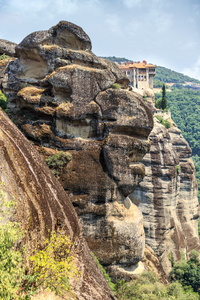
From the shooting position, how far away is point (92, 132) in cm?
1867

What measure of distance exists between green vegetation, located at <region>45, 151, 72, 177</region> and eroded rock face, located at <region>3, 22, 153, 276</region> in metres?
0.34

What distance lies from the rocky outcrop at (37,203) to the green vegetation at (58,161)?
4.35 meters

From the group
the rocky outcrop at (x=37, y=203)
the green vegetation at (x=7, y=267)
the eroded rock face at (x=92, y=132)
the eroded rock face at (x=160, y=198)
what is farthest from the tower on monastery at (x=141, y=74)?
the green vegetation at (x=7, y=267)

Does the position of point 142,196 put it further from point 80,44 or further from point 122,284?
point 80,44

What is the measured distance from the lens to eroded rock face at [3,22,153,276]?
17.8m

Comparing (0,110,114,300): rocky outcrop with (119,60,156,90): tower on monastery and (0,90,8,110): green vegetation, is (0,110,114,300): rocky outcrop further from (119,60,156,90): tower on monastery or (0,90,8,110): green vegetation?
(119,60,156,90): tower on monastery

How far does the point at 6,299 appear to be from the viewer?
669 centimetres

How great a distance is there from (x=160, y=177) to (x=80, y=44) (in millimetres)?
21739

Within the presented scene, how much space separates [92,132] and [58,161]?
10.6 feet

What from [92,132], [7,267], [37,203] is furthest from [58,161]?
[7,267]

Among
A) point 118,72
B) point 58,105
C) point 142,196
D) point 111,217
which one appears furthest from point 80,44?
point 142,196

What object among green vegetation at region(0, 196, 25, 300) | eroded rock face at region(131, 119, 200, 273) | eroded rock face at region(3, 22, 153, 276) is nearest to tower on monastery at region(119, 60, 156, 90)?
eroded rock face at region(131, 119, 200, 273)

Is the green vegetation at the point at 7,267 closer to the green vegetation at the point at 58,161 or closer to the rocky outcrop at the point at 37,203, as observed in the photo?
the rocky outcrop at the point at 37,203

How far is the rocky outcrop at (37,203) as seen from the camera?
32.9ft
